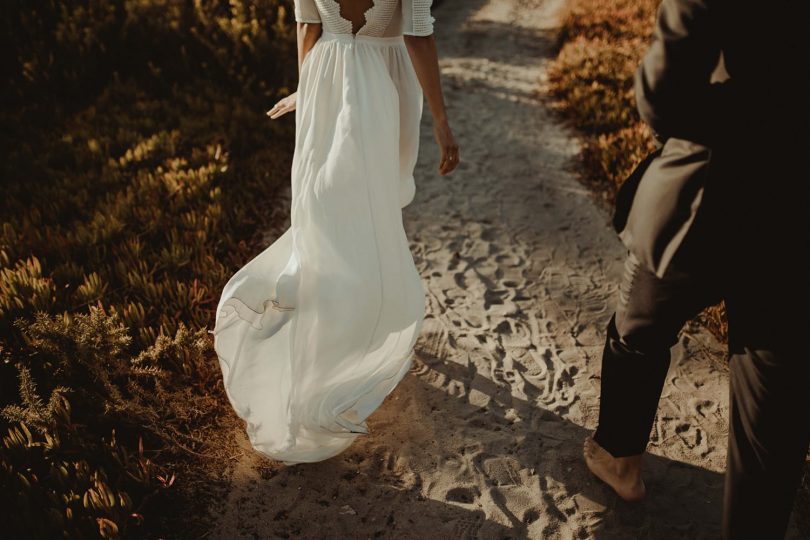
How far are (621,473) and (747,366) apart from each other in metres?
1.00

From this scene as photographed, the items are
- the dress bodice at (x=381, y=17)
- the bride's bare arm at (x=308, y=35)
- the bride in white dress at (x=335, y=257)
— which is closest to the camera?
the dress bodice at (x=381, y=17)

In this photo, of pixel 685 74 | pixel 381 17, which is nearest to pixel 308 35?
pixel 381 17

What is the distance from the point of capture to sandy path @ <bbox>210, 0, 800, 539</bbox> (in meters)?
2.54

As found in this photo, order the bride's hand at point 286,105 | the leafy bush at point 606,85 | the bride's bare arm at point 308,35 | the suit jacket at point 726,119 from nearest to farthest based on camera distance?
the suit jacket at point 726,119 → the bride's bare arm at point 308,35 → the bride's hand at point 286,105 → the leafy bush at point 606,85

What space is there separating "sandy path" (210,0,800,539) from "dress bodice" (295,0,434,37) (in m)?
1.84

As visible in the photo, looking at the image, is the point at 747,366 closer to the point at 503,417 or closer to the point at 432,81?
the point at 503,417

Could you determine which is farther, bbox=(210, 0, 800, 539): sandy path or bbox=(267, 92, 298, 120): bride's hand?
bbox=(267, 92, 298, 120): bride's hand

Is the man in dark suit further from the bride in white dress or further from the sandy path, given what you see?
the bride in white dress

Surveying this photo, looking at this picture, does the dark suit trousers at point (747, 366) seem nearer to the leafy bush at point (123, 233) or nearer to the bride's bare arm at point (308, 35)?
the bride's bare arm at point (308, 35)

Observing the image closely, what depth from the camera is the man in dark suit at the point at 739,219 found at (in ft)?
4.73

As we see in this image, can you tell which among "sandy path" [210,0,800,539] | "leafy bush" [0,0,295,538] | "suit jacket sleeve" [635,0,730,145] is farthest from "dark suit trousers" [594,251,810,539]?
"leafy bush" [0,0,295,538]

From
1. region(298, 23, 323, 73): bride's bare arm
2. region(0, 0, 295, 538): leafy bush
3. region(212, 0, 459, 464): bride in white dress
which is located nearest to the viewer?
region(212, 0, 459, 464): bride in white dress

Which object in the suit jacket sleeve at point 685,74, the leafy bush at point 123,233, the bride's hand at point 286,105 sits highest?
the suit jacket sleeve at point 685,74

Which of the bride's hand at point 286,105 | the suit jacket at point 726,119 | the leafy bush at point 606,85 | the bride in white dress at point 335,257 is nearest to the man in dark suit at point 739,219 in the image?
the suit jacket at point 726,119
